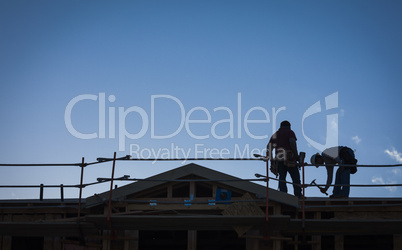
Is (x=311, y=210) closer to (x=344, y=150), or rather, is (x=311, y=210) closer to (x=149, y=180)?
(x=344, y=150)

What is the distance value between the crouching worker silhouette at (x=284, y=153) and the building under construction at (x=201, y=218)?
975 mm

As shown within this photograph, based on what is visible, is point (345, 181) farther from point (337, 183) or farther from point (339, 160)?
point (339, 160)

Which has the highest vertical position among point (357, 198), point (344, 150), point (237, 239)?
point (344, 150)

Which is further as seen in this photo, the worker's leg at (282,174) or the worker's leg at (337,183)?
the worker's leg at (337,183)

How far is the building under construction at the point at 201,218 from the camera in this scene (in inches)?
528

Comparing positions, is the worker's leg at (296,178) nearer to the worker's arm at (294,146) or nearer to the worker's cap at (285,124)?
the worker's arm at (294,146)

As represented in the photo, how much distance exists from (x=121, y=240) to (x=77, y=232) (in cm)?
101

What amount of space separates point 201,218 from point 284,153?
362 cm

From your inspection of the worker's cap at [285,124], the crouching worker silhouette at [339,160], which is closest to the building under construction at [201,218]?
the crouching worker silhouette at [339,160]

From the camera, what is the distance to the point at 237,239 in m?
15.4

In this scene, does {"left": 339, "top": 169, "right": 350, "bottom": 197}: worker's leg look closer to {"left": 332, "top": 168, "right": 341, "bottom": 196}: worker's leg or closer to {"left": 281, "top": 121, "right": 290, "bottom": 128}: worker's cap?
{"left": 332, "top": 168, "right": 341, "bottom": 196}: worker's leg

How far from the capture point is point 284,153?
15.8 metres

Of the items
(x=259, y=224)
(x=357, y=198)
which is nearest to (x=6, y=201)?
(x=259, y=224)

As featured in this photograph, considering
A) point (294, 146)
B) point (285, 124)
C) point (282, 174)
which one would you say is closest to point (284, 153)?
point (294, 146)
